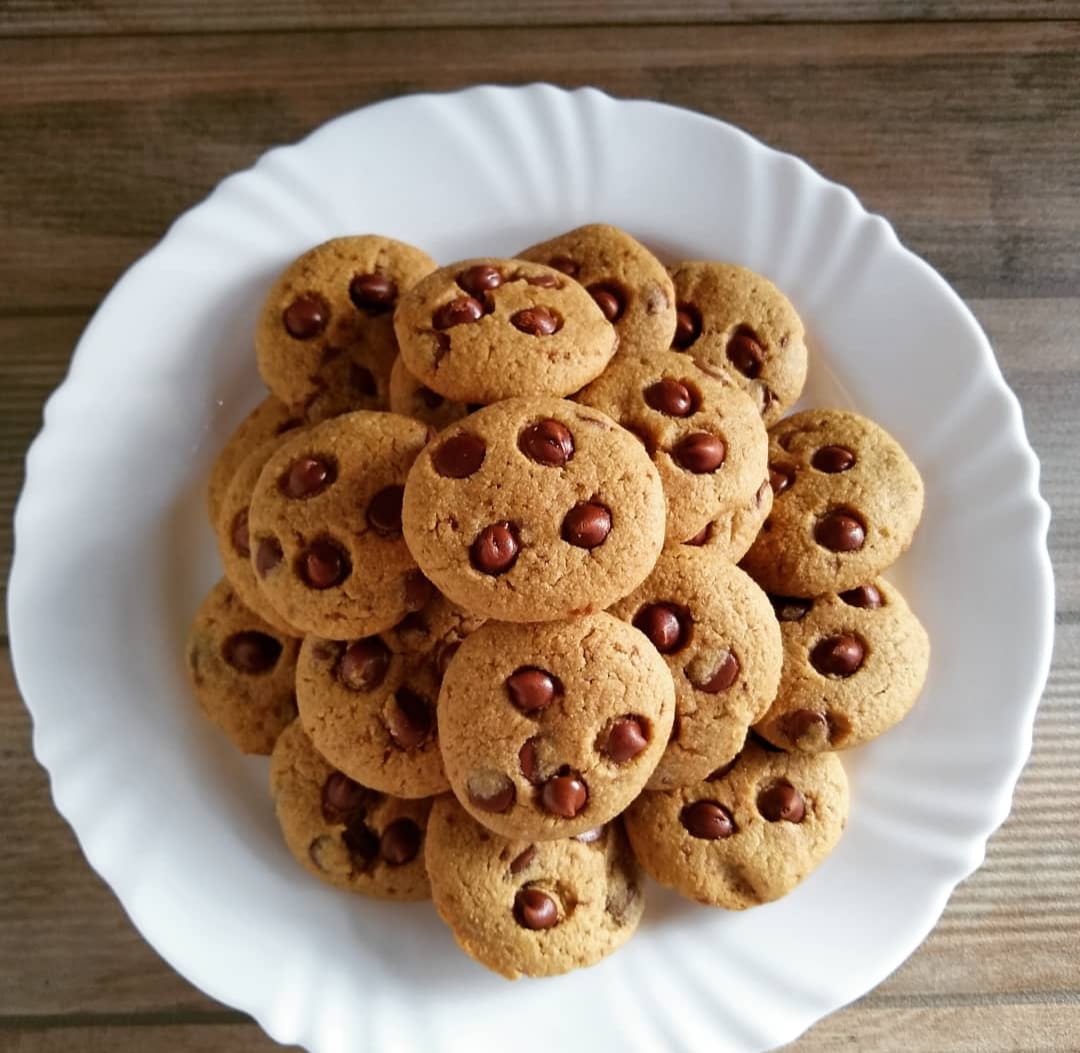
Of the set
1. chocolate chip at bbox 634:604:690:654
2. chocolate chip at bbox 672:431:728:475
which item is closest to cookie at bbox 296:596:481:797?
chocolate chip at bbox 634:604:690:654

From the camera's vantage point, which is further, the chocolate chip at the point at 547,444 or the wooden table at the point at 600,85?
the wooden table at the point at 600,85

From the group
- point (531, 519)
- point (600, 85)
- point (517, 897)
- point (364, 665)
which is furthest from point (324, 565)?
point (600, 85)

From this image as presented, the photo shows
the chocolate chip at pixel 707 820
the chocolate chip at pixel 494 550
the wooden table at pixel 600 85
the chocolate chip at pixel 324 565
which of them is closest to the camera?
the chocolate chip at pixel 494 550

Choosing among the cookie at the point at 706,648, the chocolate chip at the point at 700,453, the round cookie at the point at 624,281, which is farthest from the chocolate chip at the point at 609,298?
the cookie at the point at 706,648

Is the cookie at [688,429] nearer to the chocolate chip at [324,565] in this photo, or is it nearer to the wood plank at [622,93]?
the chocolate chip at [324,565]

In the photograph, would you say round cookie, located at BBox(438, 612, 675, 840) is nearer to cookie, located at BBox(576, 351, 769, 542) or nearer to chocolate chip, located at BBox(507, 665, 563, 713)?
chocolate chip, located at BBox(507, 665, 563, 713)

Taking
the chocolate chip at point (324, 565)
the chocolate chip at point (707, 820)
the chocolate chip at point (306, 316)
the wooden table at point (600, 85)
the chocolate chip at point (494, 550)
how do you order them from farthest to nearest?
the wooden table at point (600, 85), the chocolate chip at point (306, 316), the chocolate chip at point (707, 820), the chocolate chip at point (324, 565), the chocolate chip at point (494, 550)

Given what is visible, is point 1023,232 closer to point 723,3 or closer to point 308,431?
point 723,3
